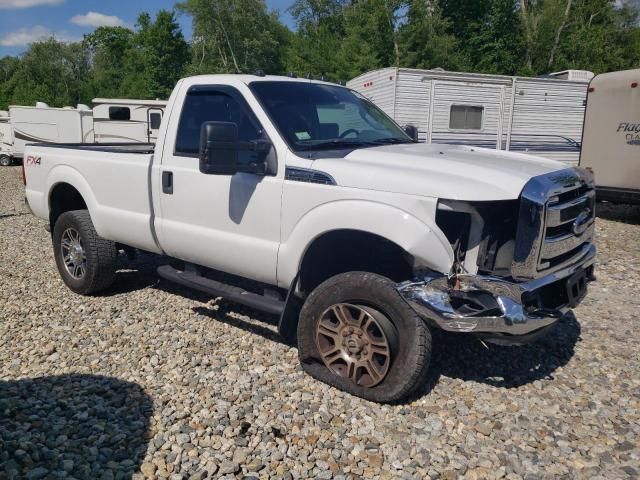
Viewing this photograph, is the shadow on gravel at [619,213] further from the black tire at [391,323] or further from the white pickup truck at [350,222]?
the black tire at [391,323]

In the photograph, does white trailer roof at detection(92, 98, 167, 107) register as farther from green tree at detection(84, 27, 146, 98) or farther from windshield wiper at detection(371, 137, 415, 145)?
green tree at detection(84, 27, 146, 98)

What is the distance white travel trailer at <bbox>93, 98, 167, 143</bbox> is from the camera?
1745 cm

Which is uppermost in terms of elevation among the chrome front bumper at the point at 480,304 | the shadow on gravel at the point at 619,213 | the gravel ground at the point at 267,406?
the chrome front bumper at the point at 480,304

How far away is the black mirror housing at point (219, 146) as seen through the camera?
3652 mm

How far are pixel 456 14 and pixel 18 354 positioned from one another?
36796 mm

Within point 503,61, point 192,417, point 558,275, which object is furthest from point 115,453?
point 503,61

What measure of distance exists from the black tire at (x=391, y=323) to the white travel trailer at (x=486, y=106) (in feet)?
33.7

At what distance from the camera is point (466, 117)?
14109 mm

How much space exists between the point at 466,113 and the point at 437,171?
11.3m

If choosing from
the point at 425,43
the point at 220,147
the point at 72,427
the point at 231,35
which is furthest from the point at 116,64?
the point at 72,427

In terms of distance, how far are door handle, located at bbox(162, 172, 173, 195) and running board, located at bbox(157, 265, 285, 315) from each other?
2.30 feet

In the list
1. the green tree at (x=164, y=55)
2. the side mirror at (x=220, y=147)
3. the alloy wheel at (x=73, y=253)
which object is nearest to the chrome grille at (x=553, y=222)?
the side mirror at (x=220, y=147)

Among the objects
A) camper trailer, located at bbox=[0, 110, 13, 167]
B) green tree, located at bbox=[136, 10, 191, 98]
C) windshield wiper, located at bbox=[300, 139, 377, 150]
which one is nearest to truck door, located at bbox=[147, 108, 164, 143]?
camper trailer, located at bbox=[0, 110, 13, 167]

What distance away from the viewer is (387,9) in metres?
33.6
